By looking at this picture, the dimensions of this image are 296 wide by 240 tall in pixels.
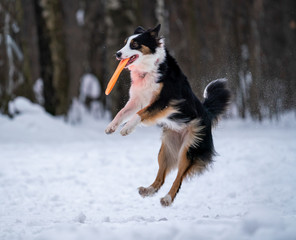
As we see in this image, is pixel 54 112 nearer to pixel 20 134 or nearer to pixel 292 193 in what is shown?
pixel 20 134

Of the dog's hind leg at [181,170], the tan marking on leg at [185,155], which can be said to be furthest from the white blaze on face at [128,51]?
the dog's hind leg at [181,170]

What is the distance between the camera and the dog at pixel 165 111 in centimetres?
344

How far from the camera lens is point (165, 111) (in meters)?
3.45

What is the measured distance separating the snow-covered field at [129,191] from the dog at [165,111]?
1.75ft

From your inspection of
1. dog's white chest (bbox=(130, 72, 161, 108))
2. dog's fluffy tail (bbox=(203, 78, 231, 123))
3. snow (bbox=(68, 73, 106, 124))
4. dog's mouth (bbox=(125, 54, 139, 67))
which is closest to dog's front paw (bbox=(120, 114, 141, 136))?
dog's white chest (bbox=(130, 72, 161, 108))

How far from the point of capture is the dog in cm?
344

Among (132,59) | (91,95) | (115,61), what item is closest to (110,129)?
(132,59)

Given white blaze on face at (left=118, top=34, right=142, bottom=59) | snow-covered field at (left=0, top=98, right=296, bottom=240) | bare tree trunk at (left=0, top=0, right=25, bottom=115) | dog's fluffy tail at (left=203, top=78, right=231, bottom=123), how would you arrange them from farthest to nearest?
bare tree trunk at (left=0, top=0, right=25, bottom=115) → dog's fluffy tail at (left=203, top=78, right=231, bottom=123) → white blaze on face at (left=118, top=34, right=142, bottom=59) → snow-covered field at (left=0, top=98, right=296, bottom=240)

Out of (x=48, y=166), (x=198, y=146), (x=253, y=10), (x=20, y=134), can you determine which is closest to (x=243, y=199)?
(x=198, y=146)

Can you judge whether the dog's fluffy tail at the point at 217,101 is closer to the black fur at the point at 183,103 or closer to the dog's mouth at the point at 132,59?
the black fur at the point at 183,103

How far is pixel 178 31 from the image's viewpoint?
62.9 ft

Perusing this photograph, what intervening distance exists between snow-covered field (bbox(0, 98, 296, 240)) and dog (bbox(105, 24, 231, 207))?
0.53 m

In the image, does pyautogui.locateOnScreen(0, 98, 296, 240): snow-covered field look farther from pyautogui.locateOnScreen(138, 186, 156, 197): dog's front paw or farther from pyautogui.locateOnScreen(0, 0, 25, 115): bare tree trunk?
pyautogui.locateOnScreen(0, 0, 25, 115): bare tree trunk

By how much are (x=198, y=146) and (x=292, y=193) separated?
1657mm
